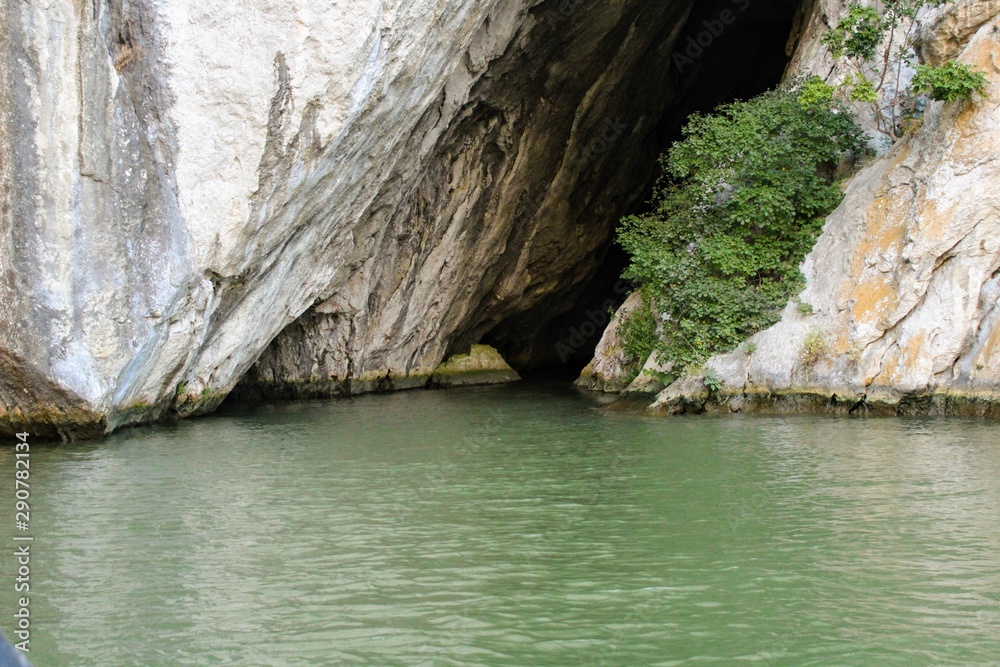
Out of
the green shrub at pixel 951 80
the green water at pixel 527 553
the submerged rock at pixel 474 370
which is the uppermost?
the green shrub at pixel 951 80

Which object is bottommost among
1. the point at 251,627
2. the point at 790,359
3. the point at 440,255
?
the point at 251,627

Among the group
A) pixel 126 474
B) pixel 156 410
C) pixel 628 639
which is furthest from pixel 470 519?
pixel 156 410

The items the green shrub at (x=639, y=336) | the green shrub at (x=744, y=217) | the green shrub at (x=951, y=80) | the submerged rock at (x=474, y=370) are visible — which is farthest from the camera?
the submerged rock at (x=474, y=370)

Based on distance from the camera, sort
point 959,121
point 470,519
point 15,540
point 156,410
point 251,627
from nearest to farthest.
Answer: point 251,627 < point 15,540 < point 470,519 < point 959,121 < point 156,410

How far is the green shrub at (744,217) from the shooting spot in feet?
50.5

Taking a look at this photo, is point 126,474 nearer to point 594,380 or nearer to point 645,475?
point 645,475

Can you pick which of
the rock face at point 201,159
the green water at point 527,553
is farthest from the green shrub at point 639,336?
the green water at point 527,553

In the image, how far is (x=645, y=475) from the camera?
9.35m

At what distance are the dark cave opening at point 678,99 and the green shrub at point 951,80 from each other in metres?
7.23

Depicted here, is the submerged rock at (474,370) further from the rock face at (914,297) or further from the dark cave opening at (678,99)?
the rock face at (914,297)

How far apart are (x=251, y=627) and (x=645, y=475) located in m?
Answer: 5.06

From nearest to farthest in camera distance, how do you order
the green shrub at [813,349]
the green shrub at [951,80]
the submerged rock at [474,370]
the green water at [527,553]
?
the green water at [527,553] → the green shrub at [951,80] → the green shrub at [813,349] → the submerged rock at [474,370]

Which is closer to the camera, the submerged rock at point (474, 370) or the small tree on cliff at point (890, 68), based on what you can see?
the small tree on cliff at point (890, 68)

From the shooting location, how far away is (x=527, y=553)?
6.52 metres
